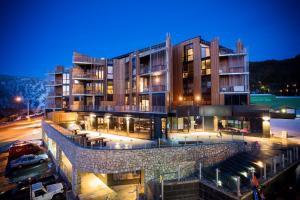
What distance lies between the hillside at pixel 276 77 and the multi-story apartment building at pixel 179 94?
62.9m

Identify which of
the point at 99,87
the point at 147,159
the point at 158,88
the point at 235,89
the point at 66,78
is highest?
the point at 66,78

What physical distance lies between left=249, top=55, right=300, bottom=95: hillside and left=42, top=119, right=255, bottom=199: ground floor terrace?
75872mm

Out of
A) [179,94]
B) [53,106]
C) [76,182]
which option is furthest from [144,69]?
[53,106]

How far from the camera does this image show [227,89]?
28016 mm

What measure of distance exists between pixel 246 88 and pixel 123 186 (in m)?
22.4

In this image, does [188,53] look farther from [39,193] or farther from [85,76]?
[39,193]

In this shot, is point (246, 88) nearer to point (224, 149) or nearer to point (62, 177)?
point (224, 149)

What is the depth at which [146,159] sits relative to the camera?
15.8 m

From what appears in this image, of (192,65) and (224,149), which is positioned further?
(192,65)

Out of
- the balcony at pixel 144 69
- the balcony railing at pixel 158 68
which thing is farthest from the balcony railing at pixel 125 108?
the balcony at pixel 144 69

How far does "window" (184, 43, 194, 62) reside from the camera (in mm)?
29494

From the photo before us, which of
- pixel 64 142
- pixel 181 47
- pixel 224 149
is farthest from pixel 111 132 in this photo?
pixel 181 47

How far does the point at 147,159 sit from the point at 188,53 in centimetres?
2004

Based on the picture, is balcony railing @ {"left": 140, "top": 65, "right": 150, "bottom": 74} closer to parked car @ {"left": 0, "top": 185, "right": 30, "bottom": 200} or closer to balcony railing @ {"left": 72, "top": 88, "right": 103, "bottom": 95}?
balcony railing @ {"left": 72, "top": 88, "right": 103, "bottom": 95}
